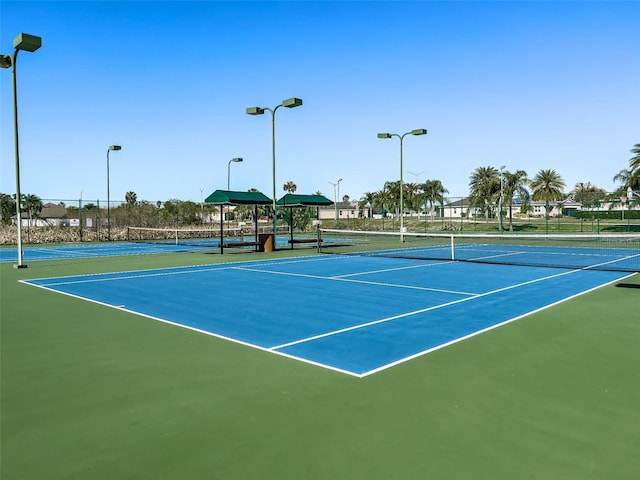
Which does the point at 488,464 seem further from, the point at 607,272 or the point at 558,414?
the point at 607,272

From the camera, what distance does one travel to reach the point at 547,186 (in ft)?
215

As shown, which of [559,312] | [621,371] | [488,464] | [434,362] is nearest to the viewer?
[488,464]

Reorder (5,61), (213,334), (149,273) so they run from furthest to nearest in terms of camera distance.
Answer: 1. (5,61)
2. (149,273)
3. (213,334)

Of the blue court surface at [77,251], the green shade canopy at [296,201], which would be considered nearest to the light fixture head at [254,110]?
the green shade canopy at [296,201]

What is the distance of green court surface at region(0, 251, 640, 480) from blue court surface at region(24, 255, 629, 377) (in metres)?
0.51

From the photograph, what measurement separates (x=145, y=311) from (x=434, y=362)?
537cm

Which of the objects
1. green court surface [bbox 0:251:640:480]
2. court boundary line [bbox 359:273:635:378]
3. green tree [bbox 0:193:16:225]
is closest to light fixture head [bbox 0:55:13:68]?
green court surface [bbox 0:251:640:480]

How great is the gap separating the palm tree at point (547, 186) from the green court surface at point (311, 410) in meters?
65.4

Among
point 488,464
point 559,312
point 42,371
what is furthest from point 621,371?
point 42,371

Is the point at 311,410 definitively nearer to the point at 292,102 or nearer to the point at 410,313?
the point at 410,313

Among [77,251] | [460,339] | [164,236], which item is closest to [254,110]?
[77,251]

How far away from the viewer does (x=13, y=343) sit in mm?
6707

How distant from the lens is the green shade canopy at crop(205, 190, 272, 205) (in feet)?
71.1

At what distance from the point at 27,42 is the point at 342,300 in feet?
39.0
